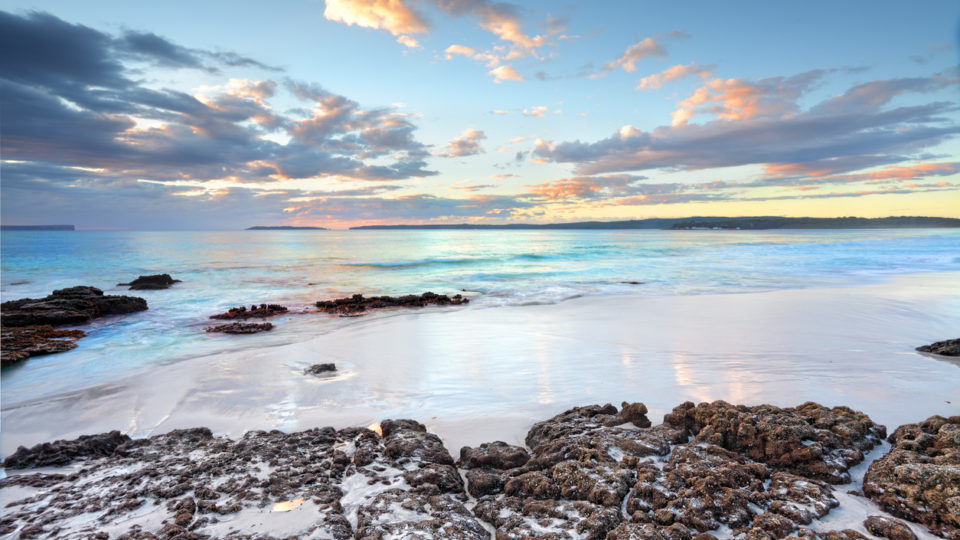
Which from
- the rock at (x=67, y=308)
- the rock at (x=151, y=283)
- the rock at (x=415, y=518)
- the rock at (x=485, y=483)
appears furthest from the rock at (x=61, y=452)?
the rock at (x=151, y=283)

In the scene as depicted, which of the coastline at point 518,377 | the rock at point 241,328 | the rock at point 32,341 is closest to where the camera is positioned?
the coastline at point 518,377

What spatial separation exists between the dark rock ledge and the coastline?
892mm

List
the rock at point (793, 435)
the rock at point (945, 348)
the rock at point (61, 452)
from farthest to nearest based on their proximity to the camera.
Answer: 1. the rock at point (945, 348)
2. the rock at point (61, 452)
3. the rock at point (793, 435)

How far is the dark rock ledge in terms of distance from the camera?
103 inches

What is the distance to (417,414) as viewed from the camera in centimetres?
528

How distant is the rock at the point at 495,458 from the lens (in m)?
3.61

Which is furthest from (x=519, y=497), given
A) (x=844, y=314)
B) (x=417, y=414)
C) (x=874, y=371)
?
(x=844, y=314)

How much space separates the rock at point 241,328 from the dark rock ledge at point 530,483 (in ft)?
22.3

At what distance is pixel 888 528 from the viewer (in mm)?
2416

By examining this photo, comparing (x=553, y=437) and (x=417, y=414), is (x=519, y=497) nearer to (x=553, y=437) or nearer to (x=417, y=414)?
(x=553, y=437)

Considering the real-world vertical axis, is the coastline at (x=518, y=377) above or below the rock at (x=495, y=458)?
below

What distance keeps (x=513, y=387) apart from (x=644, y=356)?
8.53 feet

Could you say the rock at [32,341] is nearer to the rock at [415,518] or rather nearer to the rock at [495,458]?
the rock at [415,518]

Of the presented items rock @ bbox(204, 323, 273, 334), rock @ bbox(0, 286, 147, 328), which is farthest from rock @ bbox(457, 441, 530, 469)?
rock @ bbox(0, 286, 147, 328)
